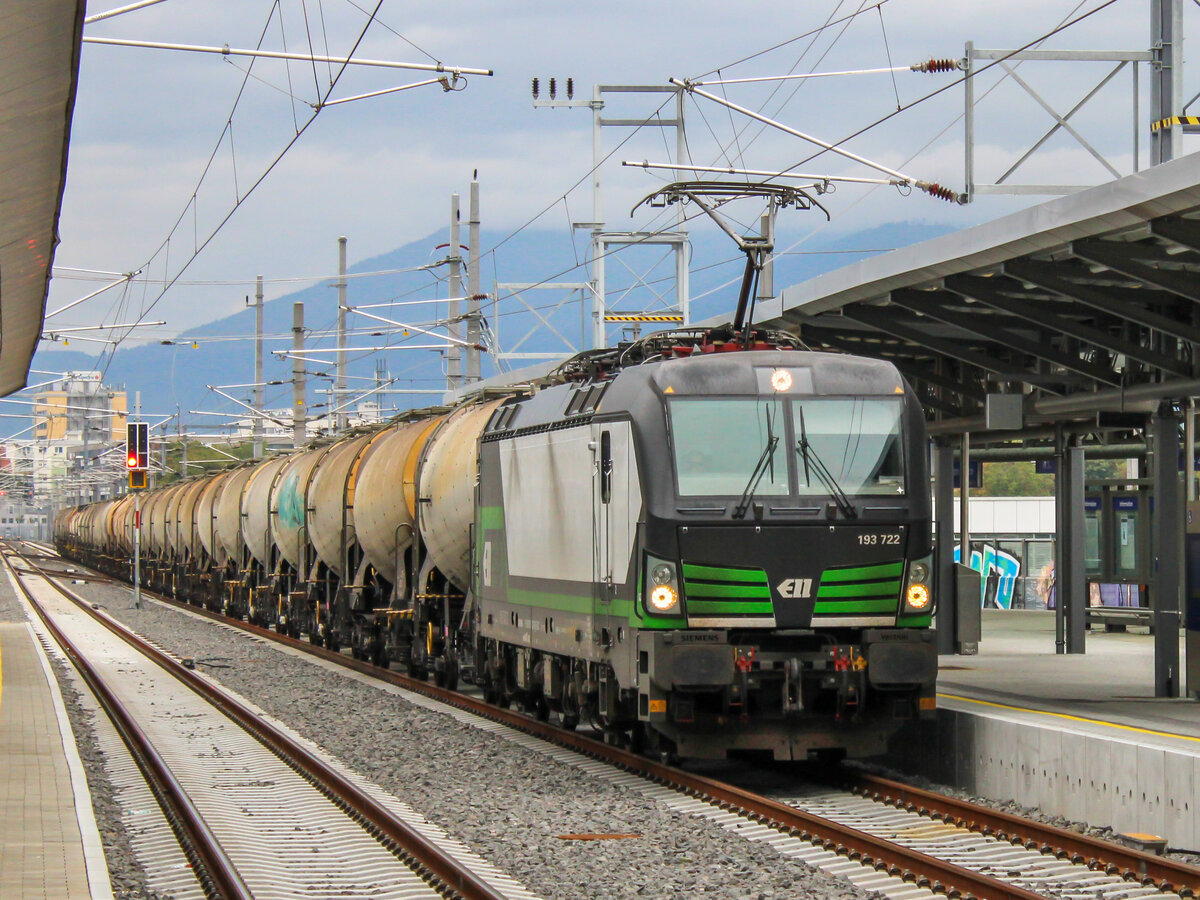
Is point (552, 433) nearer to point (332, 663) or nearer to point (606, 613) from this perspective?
point (606, 613)

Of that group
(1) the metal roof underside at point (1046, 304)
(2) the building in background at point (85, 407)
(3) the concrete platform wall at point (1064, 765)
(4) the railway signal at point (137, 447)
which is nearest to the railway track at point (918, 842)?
(3) the concrete platform wall at point (1064, 765)

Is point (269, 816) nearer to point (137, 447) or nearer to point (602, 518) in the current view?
point (602, 518)

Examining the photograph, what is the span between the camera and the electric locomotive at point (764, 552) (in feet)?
39.5

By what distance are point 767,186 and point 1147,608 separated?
40.9 ft

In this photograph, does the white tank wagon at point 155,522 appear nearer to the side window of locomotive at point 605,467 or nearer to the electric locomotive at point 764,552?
the side window of locomotive at point 605,467

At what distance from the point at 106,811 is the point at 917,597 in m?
6.30

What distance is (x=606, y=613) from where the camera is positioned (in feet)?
42.5

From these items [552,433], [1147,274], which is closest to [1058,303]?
[1147,274]

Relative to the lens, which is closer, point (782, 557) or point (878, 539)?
point (782, 557)

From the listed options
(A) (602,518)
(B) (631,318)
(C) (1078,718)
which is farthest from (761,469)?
(B) (631,318)

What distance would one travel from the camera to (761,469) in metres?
12.4

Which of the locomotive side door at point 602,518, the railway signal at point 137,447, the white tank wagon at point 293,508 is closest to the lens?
the locomotive side door at point 602,518

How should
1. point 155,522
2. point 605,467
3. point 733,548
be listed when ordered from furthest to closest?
1. point 155,522
2. point 605,467
3. point 733,548

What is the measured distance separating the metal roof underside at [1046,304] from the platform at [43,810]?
315 inches
